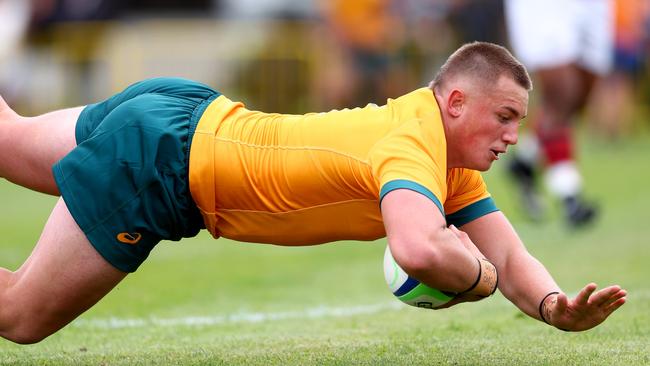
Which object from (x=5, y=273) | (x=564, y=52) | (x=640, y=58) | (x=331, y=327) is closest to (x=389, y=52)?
(x=640, y=58)

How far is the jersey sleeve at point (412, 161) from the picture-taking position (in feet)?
13.9

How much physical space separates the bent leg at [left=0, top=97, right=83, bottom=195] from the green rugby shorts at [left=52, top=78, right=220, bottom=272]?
0.18 metres

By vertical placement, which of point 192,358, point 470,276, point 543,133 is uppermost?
point 470,276

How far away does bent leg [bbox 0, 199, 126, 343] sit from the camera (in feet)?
15.4

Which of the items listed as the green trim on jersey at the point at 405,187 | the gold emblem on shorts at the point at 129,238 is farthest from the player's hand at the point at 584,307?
the gold emblem on shorts at the point at 129,238

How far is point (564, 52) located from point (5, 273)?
20.4 ft

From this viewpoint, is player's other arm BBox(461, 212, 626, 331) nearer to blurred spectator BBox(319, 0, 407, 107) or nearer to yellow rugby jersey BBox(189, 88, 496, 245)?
yellow rugby jersey BBox(189, 88, 496, 245)

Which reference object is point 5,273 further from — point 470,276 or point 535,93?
point 535,93

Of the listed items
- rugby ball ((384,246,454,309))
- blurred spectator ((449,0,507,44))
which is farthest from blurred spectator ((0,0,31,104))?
rugby ball ((384,246,454,309))

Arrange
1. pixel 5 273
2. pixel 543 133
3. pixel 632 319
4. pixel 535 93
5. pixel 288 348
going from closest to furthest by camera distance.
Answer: pixel 5 273 < pixel 288 348 < pixel 632 319 < pixel 543 133 < pixel 535 93

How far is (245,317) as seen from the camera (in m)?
6.64

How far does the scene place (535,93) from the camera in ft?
67.5

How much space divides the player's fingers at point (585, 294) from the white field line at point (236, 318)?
2276mm

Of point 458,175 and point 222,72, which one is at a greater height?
point 458,175
